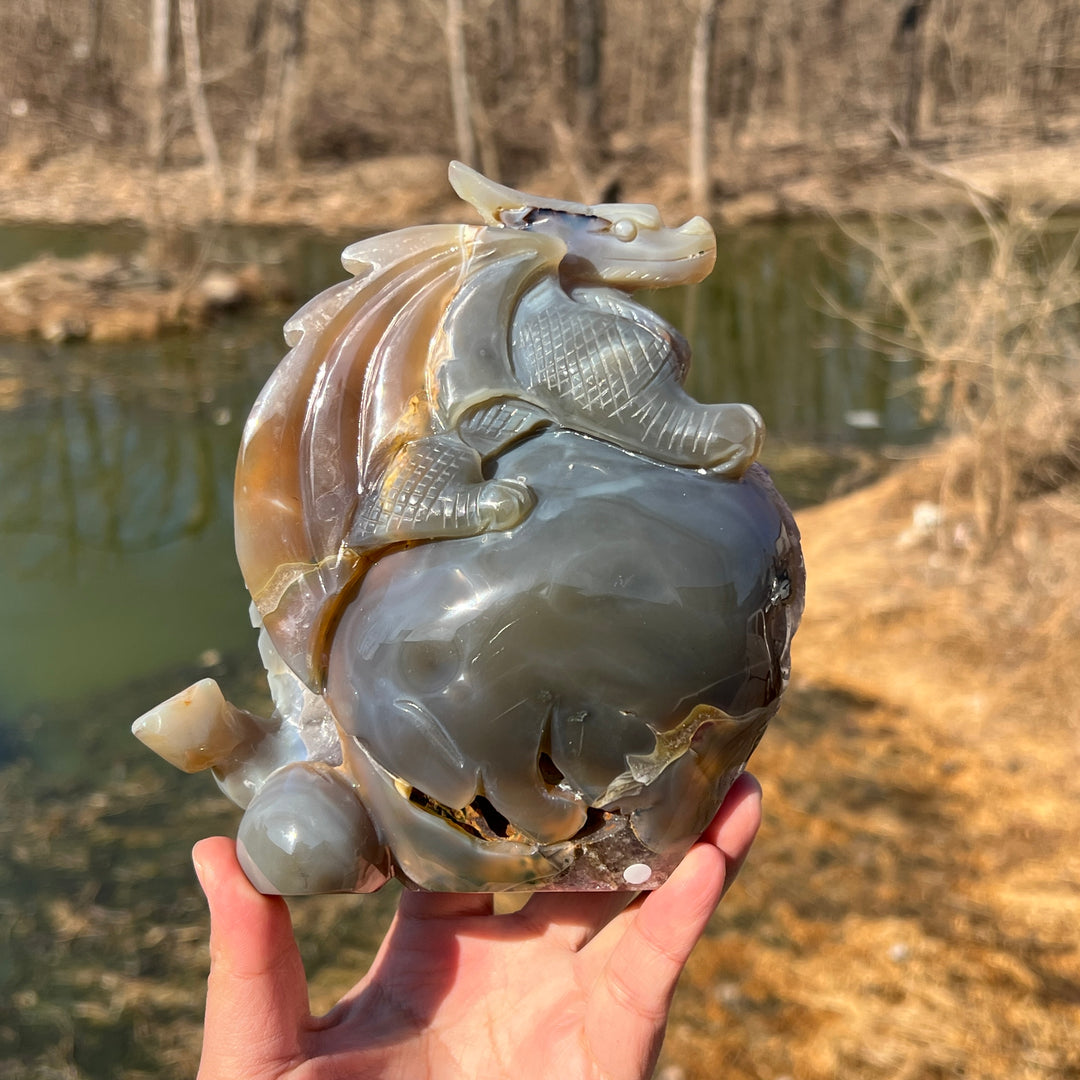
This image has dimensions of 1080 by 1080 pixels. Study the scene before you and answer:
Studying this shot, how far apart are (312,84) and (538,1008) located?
48.4ft

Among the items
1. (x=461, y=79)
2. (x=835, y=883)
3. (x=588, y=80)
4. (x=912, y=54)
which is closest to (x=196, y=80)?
(x=461, y=79)

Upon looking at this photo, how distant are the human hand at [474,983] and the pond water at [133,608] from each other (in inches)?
49.0

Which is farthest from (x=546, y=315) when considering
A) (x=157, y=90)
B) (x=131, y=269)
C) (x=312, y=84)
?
(x=312, y=84)

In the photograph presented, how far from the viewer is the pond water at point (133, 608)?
2672 millimetres

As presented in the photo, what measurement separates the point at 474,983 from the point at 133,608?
3.25m

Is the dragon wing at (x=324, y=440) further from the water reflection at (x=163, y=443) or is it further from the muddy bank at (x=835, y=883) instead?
the water reflection at (x=163, y=443)

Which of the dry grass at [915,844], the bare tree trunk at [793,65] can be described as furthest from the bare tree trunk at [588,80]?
the dry grass at [915,844]

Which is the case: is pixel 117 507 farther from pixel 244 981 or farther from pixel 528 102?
pixel 528 102

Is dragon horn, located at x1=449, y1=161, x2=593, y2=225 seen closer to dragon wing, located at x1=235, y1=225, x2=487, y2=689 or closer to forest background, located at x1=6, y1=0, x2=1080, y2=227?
dragon wing, located at x1=235, y1=225, x2=487, y2=689

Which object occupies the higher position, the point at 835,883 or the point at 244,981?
the point at 244,981

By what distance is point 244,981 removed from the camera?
128 centimetres

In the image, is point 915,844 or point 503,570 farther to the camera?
point 915,844

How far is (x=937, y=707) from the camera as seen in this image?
Answer: 11.8ft

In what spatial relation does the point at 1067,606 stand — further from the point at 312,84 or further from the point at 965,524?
the point at 312,84
